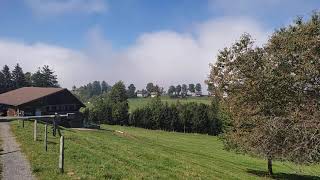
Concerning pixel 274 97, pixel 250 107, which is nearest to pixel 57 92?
pixel 250 107

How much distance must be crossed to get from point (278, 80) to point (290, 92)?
1215 millimetres

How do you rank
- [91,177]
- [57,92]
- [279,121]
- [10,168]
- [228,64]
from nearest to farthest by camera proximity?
[91,177]
[10,168]
[279,121]
[228,64]
[57,92]

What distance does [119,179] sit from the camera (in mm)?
16109

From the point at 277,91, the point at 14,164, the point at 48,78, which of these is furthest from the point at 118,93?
the point at 14,164

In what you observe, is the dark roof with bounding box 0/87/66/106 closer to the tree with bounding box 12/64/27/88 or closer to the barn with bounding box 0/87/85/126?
the barn with bounding box 0/87/85/126

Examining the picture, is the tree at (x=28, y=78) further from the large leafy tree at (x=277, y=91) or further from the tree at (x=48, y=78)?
the large leafy tree at (x=277, y=91)

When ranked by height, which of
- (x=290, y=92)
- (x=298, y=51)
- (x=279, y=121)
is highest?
(x=298, y=51)

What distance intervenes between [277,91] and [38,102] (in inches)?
2334

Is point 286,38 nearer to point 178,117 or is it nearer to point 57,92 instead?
point 57,92

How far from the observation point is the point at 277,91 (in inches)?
969

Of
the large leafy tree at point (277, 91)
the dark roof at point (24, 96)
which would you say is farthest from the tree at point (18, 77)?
the large leafy tree at point (277, 91)

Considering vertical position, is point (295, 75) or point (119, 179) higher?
point (295, 75)

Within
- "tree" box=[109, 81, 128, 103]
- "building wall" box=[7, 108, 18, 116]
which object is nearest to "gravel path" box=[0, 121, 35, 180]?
"building wall" box=[7, 108, 18, 116]

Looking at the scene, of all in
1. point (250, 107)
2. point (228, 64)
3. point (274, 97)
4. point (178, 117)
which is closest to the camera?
point (274, 97)
